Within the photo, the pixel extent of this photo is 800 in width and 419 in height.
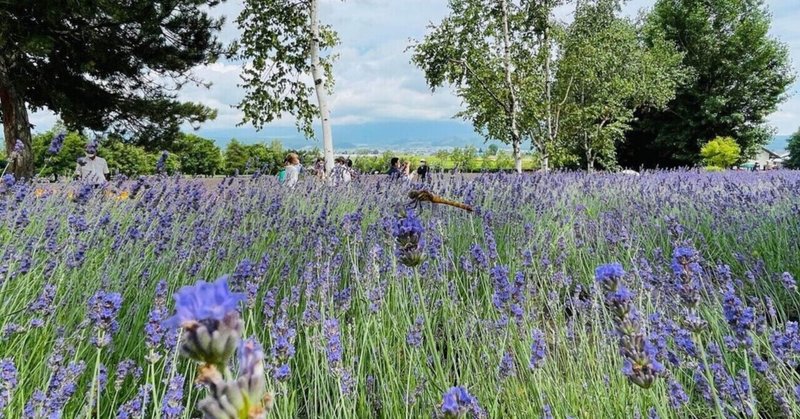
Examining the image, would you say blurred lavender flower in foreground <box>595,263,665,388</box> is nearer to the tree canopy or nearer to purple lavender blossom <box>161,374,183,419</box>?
purple lavender blossom <box>161,374,183,419</box>

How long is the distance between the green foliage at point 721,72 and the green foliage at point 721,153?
3372 millimetres

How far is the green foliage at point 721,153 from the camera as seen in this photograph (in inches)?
826

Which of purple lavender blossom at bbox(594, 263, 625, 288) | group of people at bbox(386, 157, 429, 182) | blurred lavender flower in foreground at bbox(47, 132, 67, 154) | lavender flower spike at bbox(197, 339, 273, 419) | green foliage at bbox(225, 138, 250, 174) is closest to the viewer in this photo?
lavender flower spike at bbox(197, 339, 273, 419)

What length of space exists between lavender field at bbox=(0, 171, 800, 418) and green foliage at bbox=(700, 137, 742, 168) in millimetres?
18955

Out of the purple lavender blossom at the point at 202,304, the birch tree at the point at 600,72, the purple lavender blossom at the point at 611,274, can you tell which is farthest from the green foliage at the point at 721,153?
the purple lavender blossom at the point at 202,304

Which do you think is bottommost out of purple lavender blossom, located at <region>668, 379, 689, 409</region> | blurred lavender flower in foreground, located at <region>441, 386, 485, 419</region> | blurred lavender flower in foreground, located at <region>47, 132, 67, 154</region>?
purple lavender blossom, located at <region>668, 379, 689, 409</region>

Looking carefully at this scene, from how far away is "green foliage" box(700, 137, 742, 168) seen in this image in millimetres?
20984

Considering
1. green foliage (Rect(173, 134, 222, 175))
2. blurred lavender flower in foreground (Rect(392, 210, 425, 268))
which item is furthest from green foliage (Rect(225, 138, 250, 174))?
blurred lavender flower in foreground (Rect(392, 210, 425, 268))

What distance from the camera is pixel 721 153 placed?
21.4 meters

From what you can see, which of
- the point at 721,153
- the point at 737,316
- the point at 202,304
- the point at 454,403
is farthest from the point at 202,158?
the point at 202,304

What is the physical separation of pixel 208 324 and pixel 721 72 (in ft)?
99.1

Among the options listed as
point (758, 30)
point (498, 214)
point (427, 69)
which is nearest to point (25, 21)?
point (427, 69)

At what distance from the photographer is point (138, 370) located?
1754 millimetres

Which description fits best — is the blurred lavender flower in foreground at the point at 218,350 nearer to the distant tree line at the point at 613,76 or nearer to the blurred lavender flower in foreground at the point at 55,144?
the blurred lavender flower in foreground at the point at 55,144
